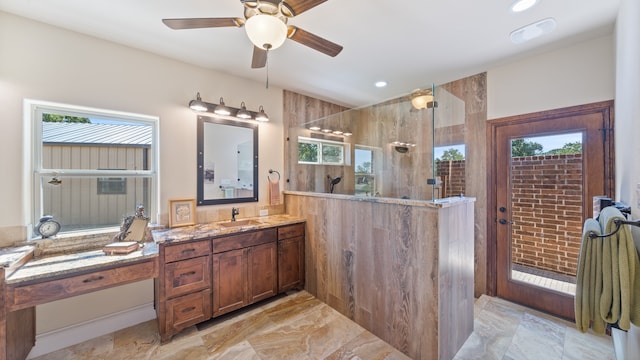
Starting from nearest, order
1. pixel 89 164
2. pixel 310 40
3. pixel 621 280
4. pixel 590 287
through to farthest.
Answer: pixel 621 280, pixel 590 287, pixel 310 40, pixel 89 164

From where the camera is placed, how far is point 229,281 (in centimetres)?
240

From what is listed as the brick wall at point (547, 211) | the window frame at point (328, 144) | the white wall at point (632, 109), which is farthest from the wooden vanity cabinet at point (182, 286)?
the brick wall at point (547, 211)

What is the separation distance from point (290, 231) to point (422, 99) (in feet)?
6.61

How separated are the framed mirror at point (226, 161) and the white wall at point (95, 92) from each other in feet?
0.38

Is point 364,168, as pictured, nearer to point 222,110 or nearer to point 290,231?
point 290,231

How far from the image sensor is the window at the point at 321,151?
3656 millimetres

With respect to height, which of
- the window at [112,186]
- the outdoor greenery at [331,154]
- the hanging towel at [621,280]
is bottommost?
the hanging towel at [621,280]

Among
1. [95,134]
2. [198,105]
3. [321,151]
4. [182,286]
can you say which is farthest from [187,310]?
[321,151]

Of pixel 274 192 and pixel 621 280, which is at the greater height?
pixel 274 192

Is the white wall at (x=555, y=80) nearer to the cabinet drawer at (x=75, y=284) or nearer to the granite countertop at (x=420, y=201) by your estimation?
the granite countertop at (x=420, y=201)

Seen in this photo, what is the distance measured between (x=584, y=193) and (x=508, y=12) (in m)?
1.84

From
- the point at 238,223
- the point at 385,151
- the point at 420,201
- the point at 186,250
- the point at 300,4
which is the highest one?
the point at 300,4

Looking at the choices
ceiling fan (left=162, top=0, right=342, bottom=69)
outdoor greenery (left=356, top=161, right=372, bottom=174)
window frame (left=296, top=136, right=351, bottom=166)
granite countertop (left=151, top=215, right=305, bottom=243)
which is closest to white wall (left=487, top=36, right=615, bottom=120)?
outdoor greenery (left=356, top=161, right=372, bottom=174)

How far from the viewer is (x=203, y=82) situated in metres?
2.76
